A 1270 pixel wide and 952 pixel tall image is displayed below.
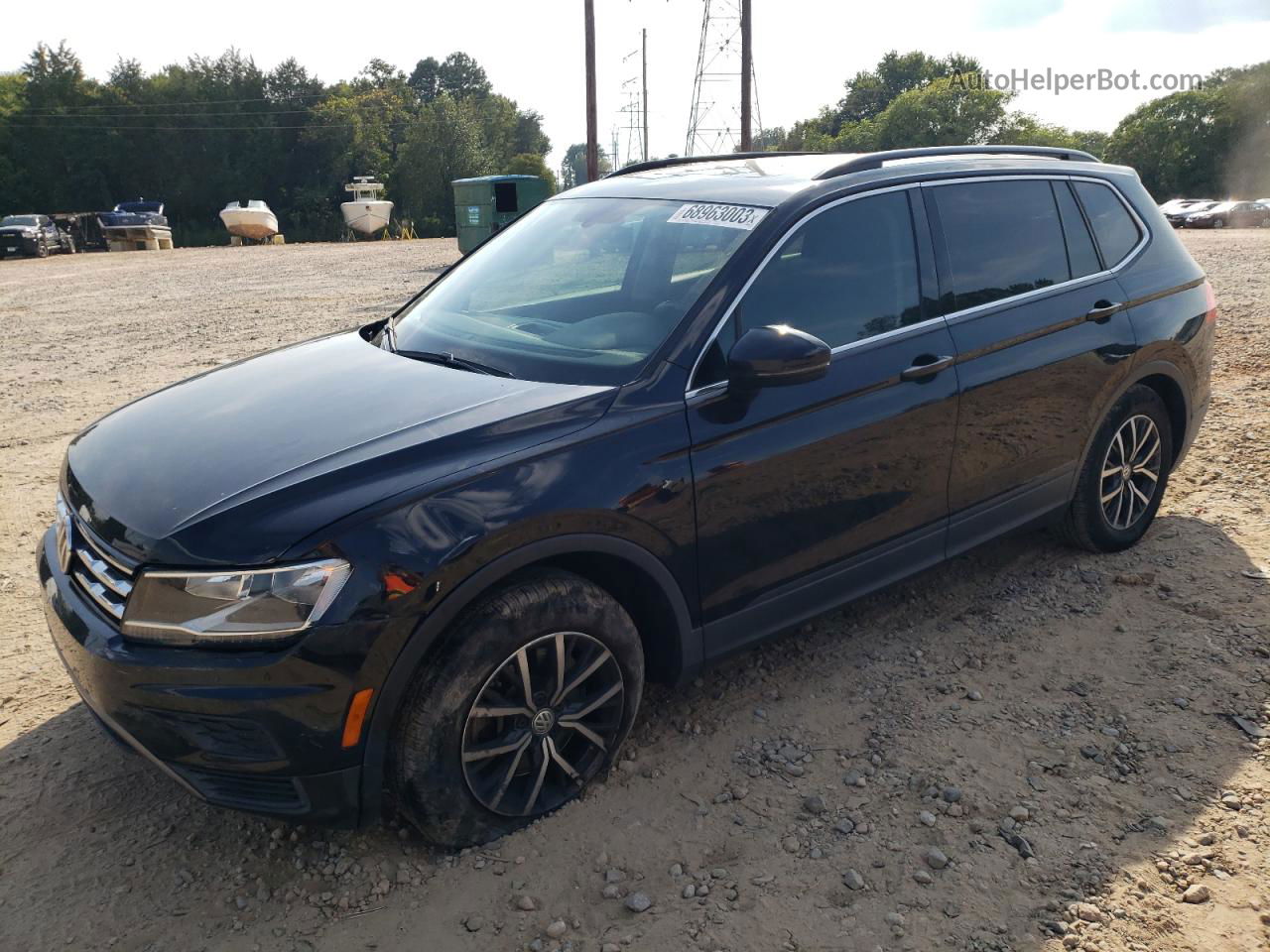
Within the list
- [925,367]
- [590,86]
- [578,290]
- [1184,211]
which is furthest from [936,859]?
[1184,211]

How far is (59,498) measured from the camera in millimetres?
3152

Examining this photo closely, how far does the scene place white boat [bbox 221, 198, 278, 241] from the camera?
4312 centimetres

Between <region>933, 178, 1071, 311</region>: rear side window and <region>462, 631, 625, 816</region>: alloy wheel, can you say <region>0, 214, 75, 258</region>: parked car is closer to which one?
<region>933, 178, 1071, 311</region>: rear side window

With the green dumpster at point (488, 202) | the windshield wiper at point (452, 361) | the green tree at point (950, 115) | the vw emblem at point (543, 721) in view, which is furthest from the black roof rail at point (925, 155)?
the green tree at point (950, 115)

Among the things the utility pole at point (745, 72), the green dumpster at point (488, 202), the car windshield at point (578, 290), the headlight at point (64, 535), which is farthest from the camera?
the utility pole at point (745, 72)

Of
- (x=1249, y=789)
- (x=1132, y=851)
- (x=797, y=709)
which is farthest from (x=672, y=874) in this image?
(x=1249, y=789)

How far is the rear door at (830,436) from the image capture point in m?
3.12

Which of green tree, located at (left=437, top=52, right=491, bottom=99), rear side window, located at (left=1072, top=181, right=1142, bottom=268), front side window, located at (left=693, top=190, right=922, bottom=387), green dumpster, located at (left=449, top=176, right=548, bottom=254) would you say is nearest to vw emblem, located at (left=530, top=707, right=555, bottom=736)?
front side window, located at (left=693, top=190, right=922, bottom=387)

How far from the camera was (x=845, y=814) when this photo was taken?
9.88ft

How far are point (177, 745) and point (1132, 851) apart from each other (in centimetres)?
260

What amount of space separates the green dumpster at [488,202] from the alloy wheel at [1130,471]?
18.5 m

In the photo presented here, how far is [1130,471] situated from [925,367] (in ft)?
5.49

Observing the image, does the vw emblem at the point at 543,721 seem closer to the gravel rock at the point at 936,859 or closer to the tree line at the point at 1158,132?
the gravel rock at the point at 936,859

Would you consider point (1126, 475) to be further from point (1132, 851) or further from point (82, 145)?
point (82, 145)
